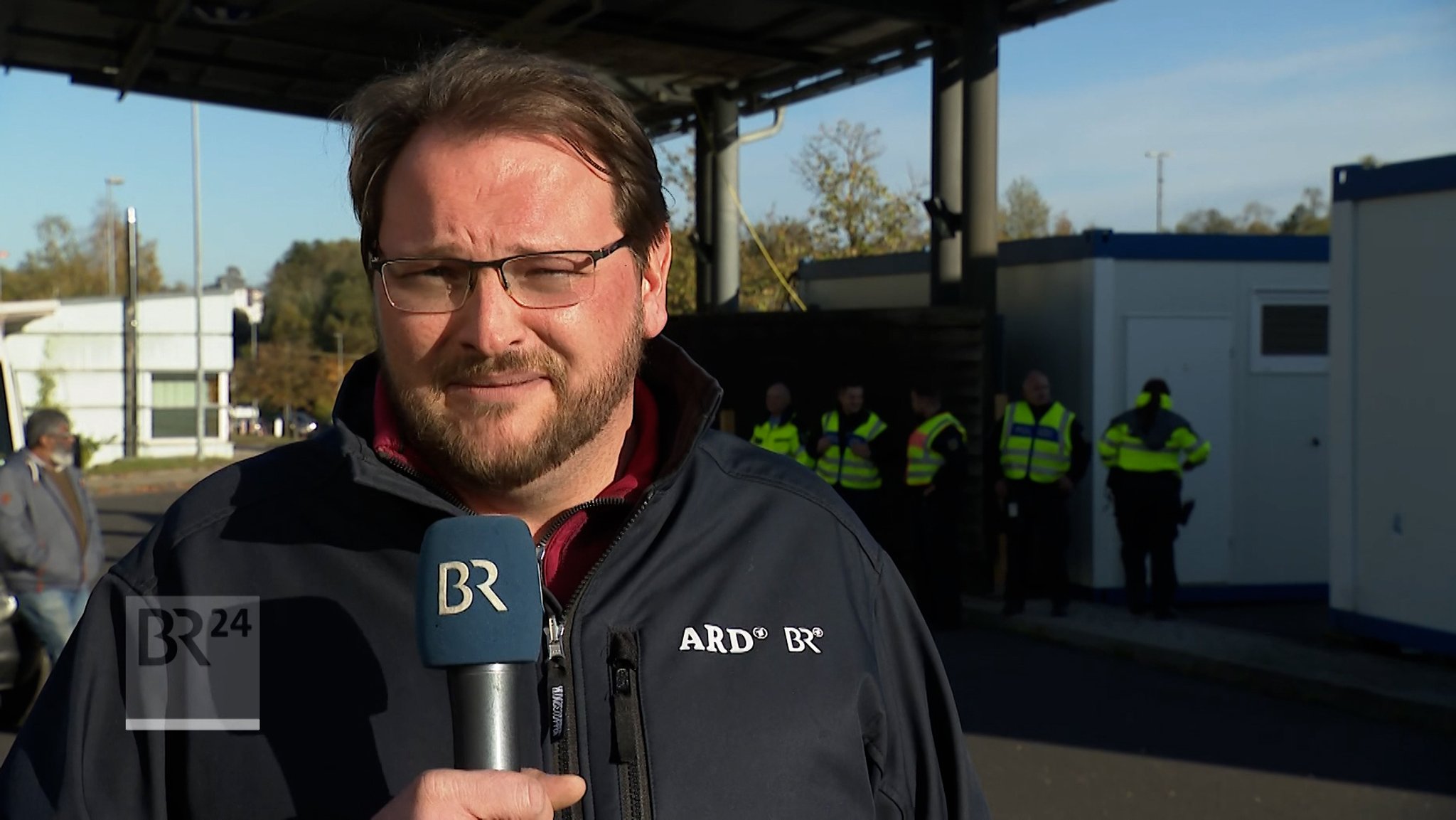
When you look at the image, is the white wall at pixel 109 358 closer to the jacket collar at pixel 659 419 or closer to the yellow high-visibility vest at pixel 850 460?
the yellow high-visibility vest at pixel 850 460

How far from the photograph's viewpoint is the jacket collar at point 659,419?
2062mm

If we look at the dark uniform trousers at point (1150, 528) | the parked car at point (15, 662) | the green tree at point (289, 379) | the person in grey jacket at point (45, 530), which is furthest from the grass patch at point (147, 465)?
the person in grey jacket at point (45, 530)

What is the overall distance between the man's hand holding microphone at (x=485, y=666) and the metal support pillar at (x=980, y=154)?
1294 centimetres

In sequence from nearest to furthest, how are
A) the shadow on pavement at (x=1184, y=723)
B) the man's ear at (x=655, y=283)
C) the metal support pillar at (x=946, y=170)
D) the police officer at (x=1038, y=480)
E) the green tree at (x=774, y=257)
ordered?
the man's ear at (x=655, y=283), the shadow on pavement at (x=1184, y=723), the police officer at (x=1038, y=480), the metal support pillar at (x=946, y=170), the green tree at (x=774, y=257)

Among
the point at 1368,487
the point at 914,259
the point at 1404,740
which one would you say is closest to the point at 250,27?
the point at 914,259

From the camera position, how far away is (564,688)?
2023 millimetres

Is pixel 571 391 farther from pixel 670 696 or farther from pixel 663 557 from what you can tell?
pixel 670 696

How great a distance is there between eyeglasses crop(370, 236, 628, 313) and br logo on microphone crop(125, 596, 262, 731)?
459 millimetres

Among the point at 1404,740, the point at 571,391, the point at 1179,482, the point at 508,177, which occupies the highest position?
the point at 508,177

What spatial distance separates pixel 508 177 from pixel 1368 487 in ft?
34.2

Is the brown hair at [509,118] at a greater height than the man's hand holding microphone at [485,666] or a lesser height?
greater

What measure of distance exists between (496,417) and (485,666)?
1.52 ft

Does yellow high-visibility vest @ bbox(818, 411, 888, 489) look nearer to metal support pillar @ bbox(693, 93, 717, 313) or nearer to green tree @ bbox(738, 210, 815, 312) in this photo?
metal support pillar @ bbox(693, 93, 717, 313)

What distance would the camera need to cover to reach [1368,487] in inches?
446
